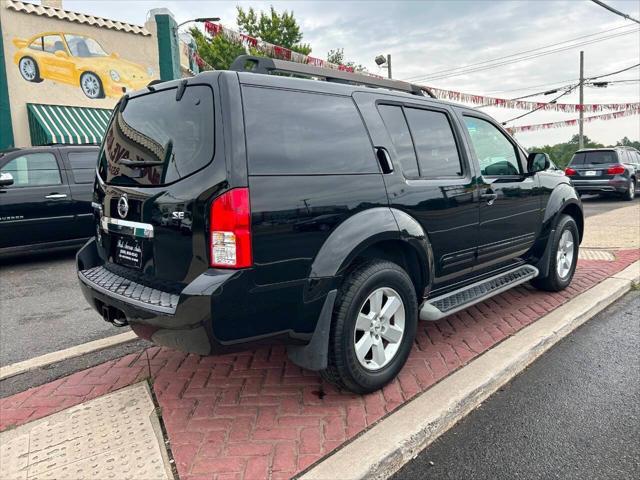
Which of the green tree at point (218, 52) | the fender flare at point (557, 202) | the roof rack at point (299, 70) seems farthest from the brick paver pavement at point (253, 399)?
the green tree at point (218, 52)

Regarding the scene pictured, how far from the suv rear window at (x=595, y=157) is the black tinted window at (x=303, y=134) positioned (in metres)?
14.4

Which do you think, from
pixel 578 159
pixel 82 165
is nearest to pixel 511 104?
pixel 578 159

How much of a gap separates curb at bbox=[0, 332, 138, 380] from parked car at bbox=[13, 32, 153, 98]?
12671mm

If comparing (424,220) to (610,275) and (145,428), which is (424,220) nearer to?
(145,428)

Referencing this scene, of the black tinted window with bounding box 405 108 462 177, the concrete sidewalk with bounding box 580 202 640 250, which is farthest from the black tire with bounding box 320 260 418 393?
the concrete sidewalk with bounding box 580 202 640 250

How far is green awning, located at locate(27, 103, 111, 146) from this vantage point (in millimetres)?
13250

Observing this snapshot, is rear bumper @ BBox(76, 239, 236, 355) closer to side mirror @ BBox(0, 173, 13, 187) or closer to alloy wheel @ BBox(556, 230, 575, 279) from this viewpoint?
alloy wheel @ BBox(556, 230, 575, 279)

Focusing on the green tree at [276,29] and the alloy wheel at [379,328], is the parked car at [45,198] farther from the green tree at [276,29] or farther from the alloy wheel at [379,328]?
the green tree at [276,29]

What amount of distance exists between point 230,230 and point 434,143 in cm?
194

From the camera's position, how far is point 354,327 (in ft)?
9.07

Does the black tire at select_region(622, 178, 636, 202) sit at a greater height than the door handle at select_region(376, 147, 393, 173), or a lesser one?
lesser

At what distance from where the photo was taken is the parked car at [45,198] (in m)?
6.69

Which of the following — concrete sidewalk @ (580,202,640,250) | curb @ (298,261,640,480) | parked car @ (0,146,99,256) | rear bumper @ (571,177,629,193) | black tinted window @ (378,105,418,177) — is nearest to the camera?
curb @ (298,261,640,480)

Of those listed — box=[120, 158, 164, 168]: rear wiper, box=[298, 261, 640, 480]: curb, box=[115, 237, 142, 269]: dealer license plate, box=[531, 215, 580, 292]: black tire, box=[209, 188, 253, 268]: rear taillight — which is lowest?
box=[298, 261, 640, 480]: curb
